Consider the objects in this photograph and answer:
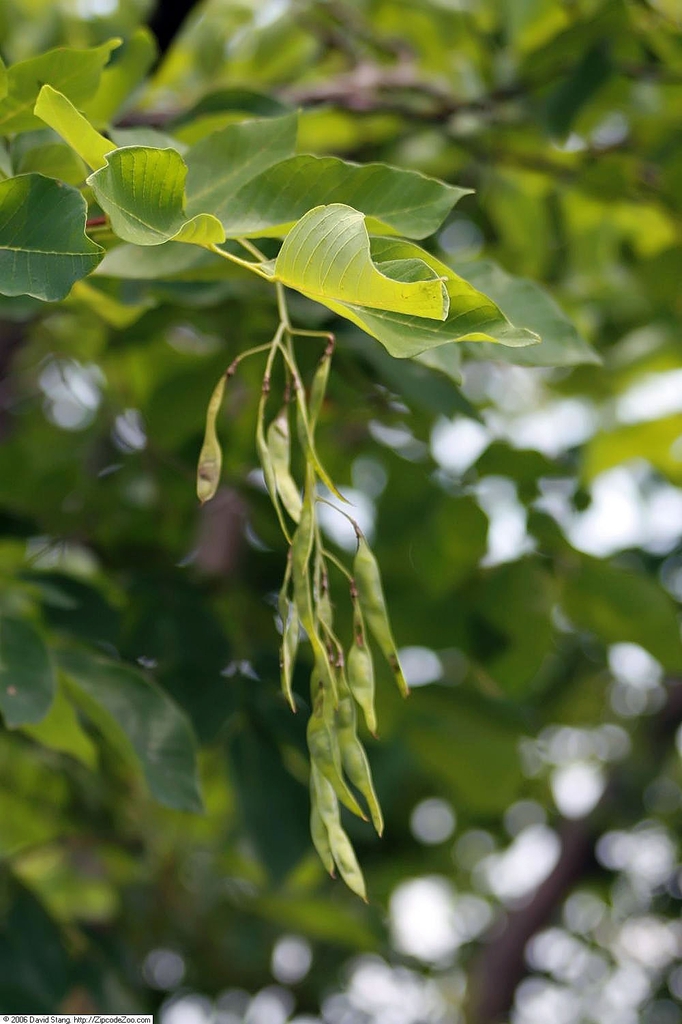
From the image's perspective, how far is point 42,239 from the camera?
14.3 inches

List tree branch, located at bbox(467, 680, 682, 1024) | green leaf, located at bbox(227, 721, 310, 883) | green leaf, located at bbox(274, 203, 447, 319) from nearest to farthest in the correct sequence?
1. green leaf, located at bbox(274, 203, 447, 319)
2. green leaf, located at bbox(227, 721, 310, 883)
3. tree branch, located at bbox(467, 680, 682, 1024)

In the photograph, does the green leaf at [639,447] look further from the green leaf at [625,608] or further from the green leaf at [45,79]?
the green leaf at [45,79]

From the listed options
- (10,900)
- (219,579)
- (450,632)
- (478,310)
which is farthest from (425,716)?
(478,310)

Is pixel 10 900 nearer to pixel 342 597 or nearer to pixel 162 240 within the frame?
pixel 342 597

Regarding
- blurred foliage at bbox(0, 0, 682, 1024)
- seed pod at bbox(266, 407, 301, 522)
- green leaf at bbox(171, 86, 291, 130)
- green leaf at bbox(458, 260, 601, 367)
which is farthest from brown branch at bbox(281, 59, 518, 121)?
seed pod at bbox(266, 407, 301, 522)

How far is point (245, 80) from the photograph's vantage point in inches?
44.1

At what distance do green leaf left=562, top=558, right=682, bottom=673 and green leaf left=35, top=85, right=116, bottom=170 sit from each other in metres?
0.56

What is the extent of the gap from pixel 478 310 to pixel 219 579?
534 mm

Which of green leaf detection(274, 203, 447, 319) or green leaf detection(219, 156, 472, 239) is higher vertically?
green leaf detection(274, 203, 447, 319)

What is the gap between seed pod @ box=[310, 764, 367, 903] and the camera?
372 millimetres

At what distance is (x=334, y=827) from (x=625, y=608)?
1.64ft

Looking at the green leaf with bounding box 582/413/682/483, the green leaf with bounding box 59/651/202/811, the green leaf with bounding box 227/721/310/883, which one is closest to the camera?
the green leaf with bounding box 59/651/202/811

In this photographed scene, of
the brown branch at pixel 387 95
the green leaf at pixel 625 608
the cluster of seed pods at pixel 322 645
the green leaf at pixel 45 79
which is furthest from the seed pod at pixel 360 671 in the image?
the brown branch at pixel 387 95

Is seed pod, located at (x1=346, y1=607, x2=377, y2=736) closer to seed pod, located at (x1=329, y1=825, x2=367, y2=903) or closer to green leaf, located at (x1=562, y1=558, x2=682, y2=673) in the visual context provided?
seed pod, located at (x1=329, y1=825, x2=367, y2=903)
